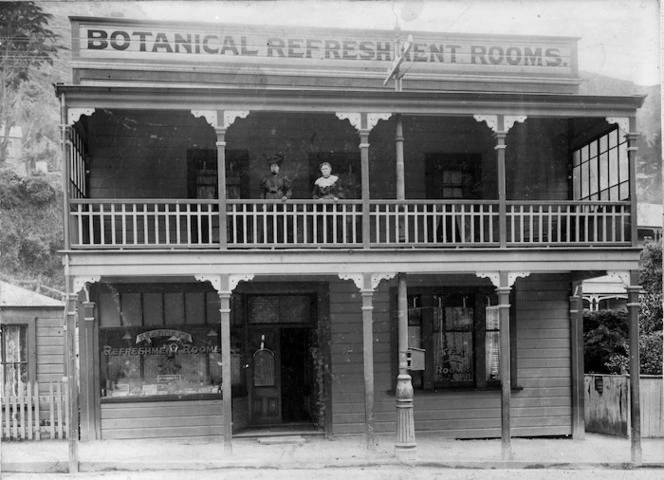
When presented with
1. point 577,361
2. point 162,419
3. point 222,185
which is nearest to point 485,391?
point 577,361

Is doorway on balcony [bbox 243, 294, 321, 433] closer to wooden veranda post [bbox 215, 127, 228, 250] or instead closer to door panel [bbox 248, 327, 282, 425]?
door panel [bbox 248, 327, 282, 425]

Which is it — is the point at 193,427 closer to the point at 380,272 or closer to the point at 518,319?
the point at 380,272

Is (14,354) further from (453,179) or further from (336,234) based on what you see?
(453,179)

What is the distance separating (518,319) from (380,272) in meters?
4.21

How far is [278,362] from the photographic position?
15.4m

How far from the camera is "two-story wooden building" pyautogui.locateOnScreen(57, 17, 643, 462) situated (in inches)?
555

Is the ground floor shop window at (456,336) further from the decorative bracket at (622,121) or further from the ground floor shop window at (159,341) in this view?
the decorative bracket at (622,121)

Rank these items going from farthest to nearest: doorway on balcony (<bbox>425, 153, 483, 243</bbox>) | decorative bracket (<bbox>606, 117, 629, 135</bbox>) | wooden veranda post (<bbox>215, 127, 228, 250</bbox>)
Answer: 1. doorway on balcony (<bbox>425, 153, 483, 243</bbox>)
2. decorative bracket (<bbox>606, 117, 629, 135</bbox>)
3. wooden veranda post (<bbox>215, 127, 228, 250</bbox>)

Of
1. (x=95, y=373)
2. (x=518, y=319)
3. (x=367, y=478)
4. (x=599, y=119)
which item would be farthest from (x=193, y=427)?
(x=599, y=119)

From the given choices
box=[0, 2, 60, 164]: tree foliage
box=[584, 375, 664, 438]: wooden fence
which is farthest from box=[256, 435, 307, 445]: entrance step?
box=[0, 2, 60, 164]: tree foliage

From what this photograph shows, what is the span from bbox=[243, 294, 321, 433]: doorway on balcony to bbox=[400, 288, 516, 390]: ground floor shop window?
2174 mm

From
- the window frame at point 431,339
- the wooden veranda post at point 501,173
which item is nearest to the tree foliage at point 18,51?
the window frame at point 431,339

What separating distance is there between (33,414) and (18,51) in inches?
913

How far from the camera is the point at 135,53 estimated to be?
14.6 meters
